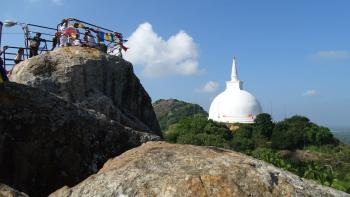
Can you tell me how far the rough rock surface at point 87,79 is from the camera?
14.2 metres

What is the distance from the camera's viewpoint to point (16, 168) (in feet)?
28.4

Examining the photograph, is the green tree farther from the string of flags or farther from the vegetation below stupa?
the string of flags

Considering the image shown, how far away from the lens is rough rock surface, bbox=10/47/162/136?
14.2m

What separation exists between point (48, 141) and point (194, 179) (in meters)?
3.84

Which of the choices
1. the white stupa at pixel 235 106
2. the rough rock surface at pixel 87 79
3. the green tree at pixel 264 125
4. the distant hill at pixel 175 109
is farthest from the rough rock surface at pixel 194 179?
the distant hill at pixel 175 109

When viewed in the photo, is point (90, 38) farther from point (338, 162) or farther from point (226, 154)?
point (338, 162)

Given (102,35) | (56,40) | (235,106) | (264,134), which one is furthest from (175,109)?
(56,40)

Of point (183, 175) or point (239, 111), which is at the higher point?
point (239, 111)

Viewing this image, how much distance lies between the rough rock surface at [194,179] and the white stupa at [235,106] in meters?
90.7

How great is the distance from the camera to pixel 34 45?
18.3 meters

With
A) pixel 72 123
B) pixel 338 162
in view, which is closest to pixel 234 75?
pixel 338 162

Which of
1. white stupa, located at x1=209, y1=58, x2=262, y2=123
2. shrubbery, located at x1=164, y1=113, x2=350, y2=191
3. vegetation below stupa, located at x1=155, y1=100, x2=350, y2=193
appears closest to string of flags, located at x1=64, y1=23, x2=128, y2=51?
vegetation below stupa, located at x1=155, y1=100, x2=350, y2=193

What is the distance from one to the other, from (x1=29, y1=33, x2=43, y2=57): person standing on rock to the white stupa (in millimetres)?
80522

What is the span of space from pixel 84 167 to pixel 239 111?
91552 mm
